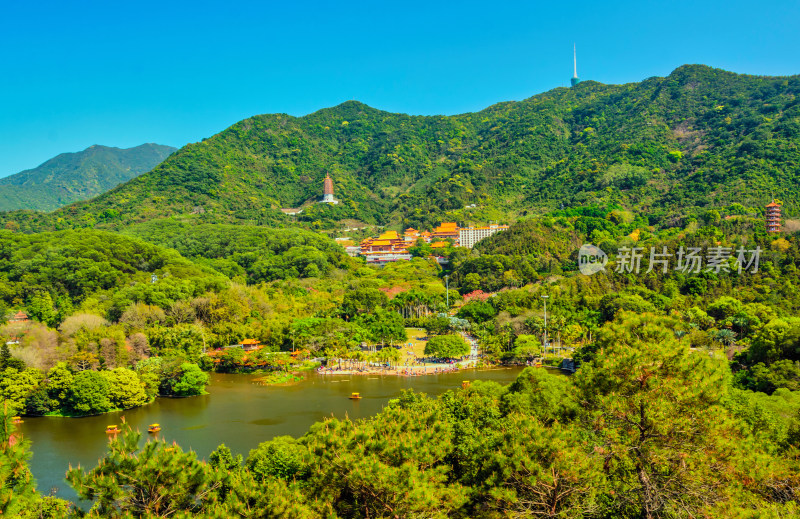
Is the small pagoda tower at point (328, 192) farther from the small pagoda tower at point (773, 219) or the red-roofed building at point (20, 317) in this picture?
the small pagoda tower at point (773, 219)

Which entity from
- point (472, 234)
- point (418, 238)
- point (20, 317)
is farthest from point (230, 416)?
point (418, 238)

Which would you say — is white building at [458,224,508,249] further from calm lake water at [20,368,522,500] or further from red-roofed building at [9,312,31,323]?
red-roofed building at [9,312,31,323]

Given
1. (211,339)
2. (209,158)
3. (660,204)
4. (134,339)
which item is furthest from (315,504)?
(209,158)

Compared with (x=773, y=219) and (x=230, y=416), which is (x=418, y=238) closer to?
(x=773, y=219)

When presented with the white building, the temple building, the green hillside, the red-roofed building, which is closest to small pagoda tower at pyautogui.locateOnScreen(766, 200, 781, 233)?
the green hillside

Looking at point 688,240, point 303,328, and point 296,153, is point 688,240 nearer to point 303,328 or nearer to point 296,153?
point 303,328

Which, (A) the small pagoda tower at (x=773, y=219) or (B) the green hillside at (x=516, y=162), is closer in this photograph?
(A) the small pagoda tower at (x=773, y=219)

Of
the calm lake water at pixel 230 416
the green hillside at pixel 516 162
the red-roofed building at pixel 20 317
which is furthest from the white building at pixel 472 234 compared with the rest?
the red-roofed building at pixel 20 317
